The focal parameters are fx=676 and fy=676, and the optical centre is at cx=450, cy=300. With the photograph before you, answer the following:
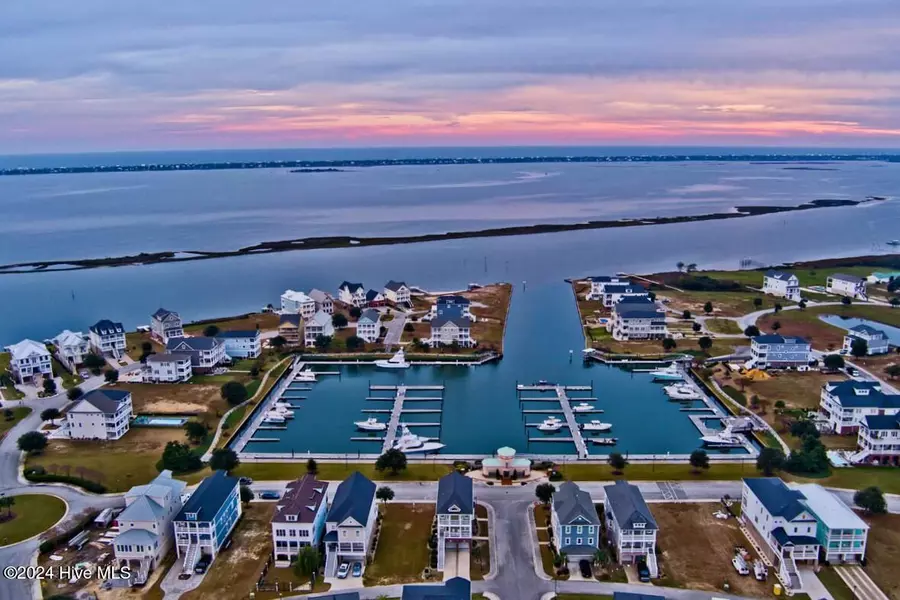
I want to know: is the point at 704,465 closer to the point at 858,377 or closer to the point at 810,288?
the point at 858,377

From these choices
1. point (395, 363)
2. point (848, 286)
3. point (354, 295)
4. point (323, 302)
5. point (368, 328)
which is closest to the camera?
point (395, 363)

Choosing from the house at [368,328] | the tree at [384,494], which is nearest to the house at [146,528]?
the tree at [384,494]

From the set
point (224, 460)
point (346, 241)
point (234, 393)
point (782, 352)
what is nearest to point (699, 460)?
point (782, 352)

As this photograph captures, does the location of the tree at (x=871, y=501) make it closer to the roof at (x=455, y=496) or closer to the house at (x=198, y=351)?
the roof at (x=455, y=496)

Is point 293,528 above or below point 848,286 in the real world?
below

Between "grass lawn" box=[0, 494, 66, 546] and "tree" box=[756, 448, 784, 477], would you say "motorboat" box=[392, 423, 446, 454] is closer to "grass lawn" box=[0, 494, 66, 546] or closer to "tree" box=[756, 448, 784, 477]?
"grass lawn" box=[0, 494, 66, 546]

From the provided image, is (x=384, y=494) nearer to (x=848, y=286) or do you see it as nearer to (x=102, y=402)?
(x=102, y=402)

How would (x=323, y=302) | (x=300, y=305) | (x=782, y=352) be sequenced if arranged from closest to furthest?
(x=782, y=352)
(x=300, y=305)
(x=323, y=302)
